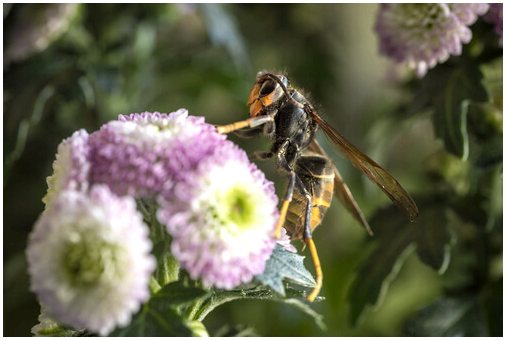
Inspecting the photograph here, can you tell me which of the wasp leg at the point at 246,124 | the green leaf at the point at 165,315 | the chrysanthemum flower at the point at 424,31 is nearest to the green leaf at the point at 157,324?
the green leaf at the point at 165,315

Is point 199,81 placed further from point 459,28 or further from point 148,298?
point 148,298

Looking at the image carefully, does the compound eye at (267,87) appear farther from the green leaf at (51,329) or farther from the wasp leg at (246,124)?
the green leaf at (51,329)

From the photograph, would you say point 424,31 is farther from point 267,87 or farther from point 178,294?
point 178,294

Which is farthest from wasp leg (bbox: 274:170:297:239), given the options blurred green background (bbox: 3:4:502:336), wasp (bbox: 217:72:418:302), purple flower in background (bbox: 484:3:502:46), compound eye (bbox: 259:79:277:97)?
purple flower in background (bbox: 484:3:502:46)

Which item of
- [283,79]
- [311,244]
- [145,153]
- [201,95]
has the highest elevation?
[201,95]

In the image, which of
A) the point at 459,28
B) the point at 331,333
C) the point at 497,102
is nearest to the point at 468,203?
the point at 497,102

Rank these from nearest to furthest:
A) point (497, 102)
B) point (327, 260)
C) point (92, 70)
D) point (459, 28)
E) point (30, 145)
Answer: point (459, 28), point (497, 102), point (92, 70), point (30, 145), point (327, 260)

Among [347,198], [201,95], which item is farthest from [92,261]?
[201,95]
